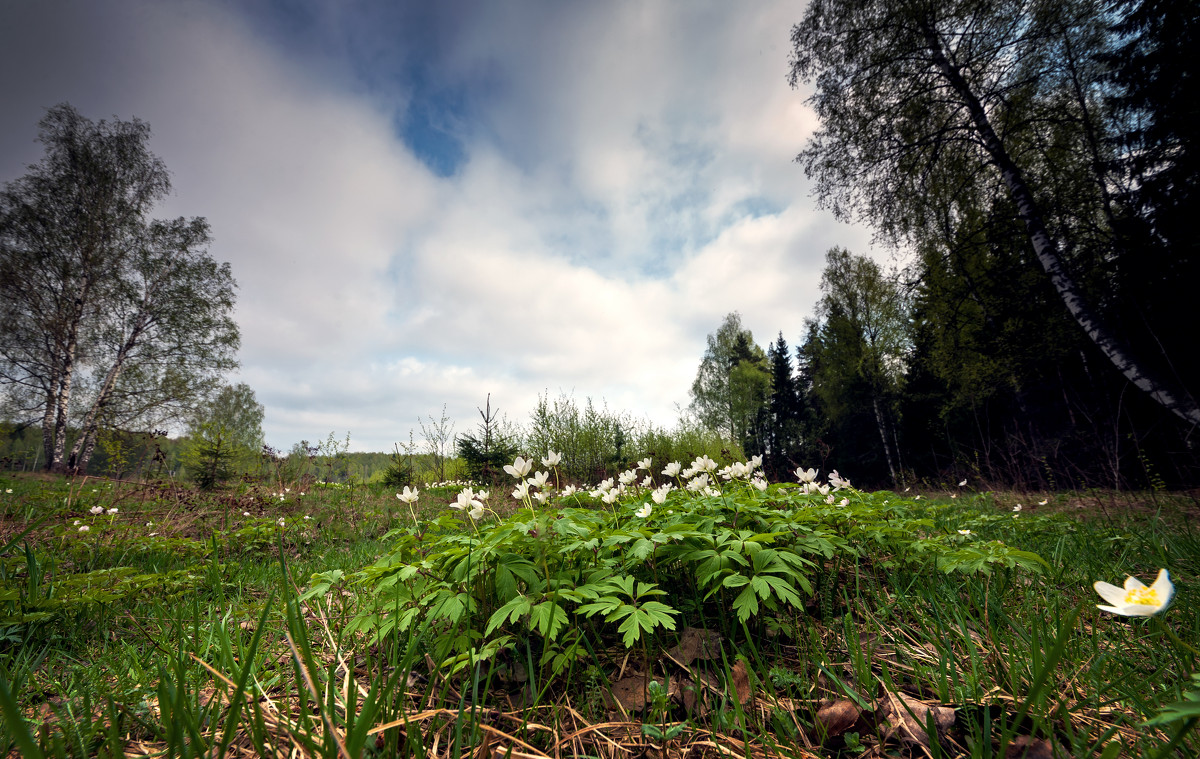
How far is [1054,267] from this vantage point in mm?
7480

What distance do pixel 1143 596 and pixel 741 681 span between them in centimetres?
124

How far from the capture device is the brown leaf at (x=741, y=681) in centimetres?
159

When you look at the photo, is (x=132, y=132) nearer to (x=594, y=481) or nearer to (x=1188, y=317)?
(x=594, y=481)

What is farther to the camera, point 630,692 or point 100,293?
point 100,293

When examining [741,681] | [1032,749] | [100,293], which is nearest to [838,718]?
[741,681]

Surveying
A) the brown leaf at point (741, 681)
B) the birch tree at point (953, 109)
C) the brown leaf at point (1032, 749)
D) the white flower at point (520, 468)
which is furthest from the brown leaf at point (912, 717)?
the birch tree at point (953, 109)

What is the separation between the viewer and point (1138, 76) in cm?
835

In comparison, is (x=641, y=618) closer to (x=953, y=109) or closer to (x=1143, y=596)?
(x=1143, y=596)

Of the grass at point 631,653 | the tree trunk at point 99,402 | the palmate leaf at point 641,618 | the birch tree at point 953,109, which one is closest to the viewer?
the grass at point 631,653

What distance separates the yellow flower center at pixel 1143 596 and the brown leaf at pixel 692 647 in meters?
1.23

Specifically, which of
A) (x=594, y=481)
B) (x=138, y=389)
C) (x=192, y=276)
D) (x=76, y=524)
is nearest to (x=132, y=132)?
(x=192, y=276)

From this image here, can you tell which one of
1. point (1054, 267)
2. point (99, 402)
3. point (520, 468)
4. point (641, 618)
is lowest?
point (641, 618)

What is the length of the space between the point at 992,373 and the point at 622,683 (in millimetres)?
15097

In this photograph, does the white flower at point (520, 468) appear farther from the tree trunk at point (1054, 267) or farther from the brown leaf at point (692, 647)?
the tree trunk at point (1054, 267)
